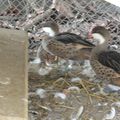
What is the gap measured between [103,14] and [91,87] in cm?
153

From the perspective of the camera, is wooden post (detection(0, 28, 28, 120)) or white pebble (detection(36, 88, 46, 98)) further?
white pebble (detection(36, 88, 46, 98))

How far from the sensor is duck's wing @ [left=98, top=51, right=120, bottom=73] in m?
5.27

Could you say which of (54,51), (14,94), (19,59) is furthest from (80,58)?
(14,94)

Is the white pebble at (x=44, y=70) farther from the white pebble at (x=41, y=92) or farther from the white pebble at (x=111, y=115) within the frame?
the white pebble at (x=111, y=115)

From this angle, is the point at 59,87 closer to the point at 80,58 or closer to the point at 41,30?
the point at 80,58

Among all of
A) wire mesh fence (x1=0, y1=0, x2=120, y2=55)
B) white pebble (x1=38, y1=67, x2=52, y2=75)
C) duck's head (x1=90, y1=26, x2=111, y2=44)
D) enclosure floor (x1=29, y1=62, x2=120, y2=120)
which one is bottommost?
white pebble (x1=38, y1=67, x2=52, y2=75)

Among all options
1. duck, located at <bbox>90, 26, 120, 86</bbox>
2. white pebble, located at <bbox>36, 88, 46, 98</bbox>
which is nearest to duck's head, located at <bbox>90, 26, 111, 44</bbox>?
duck, located at <bbox>90, 26, 120, 86</bbox>

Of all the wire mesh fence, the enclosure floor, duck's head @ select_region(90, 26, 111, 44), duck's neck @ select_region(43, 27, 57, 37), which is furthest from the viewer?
the wire mesh fence

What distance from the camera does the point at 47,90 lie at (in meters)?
5.38

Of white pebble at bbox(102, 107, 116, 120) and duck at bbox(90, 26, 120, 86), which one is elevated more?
duck at bbox(90, 26, 120, 86)

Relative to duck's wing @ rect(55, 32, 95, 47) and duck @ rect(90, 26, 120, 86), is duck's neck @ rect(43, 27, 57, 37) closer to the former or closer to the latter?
duck's wing @ rect(55, 32, 95, 47)

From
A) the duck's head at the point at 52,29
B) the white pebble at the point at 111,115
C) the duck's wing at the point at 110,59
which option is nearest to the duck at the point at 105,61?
the duck's wing at the point at 110,59

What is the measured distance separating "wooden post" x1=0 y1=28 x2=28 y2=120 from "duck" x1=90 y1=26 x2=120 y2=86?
2.69ft

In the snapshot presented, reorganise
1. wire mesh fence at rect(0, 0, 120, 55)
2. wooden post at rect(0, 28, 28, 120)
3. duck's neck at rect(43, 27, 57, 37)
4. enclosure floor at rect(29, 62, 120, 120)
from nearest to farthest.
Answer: wooden post at rect(0, 28, 28, 120) → enclosure floor at rect(29, 62, 120, 120) → duck's neck at rect(43, 27, 57, 37) → wire mesh fence at rect(0, 0, 120, 55)
